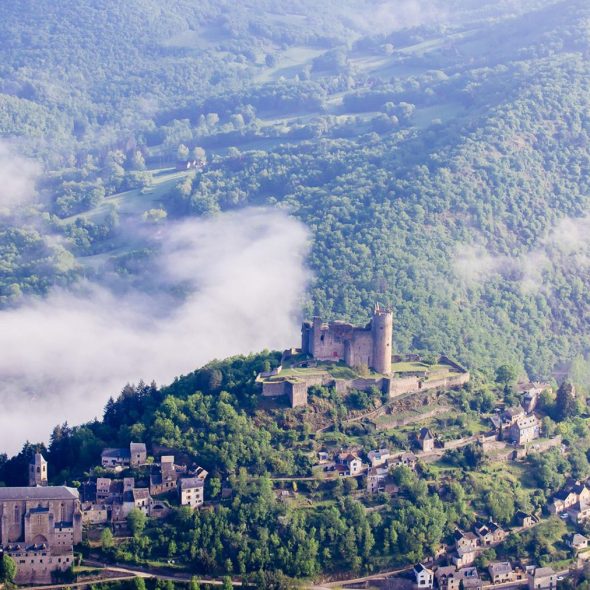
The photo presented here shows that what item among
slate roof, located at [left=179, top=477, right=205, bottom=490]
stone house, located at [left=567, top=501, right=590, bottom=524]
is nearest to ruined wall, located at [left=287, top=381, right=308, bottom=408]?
slate roof, located at [left=179, top=477, right=205, bottom=490]

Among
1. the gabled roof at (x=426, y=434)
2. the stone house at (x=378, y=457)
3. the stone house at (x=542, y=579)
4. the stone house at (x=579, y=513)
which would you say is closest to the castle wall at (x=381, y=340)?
the gabled roof at (x=426, y=434)

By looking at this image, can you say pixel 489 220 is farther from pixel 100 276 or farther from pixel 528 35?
pixel 528 35

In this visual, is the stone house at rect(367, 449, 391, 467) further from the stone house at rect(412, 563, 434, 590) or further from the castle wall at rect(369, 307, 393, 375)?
the stone house at rect(412, 563, 434, 590)

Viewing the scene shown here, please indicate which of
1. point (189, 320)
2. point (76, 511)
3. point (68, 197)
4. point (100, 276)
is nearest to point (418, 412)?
point (76, 511)

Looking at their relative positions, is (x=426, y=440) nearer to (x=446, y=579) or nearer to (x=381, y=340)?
(x=381, y=340)

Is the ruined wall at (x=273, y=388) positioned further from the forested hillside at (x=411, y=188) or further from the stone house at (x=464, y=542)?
the forested hillside at (x=411, y=188)

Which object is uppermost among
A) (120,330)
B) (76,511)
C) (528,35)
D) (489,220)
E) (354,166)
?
(528,35)
